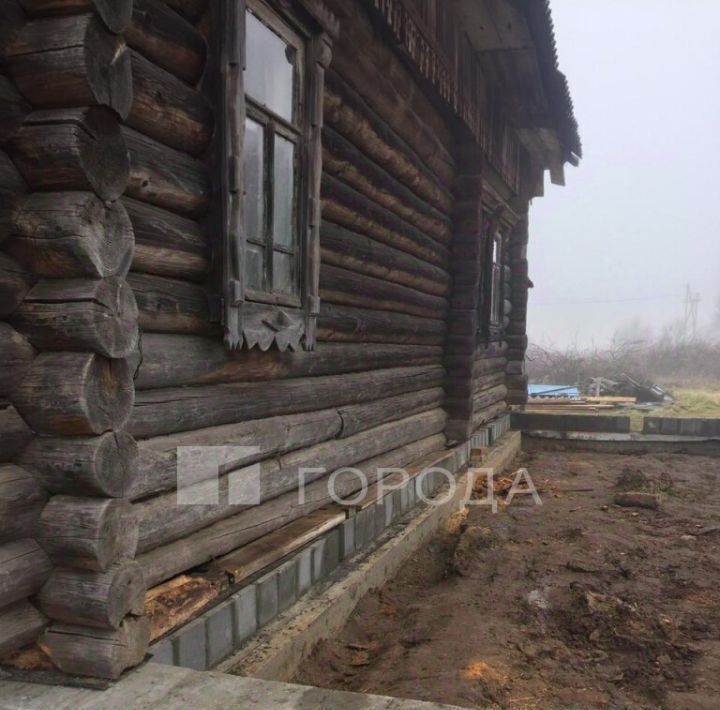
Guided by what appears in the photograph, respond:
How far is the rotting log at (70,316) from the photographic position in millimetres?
2082

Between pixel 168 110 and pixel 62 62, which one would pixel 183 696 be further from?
pixel 168 110

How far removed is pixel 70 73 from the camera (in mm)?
1998

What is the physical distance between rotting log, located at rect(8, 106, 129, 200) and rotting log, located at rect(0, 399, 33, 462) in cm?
73

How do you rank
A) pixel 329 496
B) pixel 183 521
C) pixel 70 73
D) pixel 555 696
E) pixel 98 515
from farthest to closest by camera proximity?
pixel 329 496 < pixel 555 696 < pixel 183 521 < pixel 98 515 < pixel 70 73

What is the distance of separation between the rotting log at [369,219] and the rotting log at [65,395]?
8.21 feet

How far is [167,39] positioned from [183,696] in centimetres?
251

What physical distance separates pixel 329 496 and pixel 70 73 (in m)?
3.17

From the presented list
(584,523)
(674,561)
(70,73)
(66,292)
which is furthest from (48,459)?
(584,523)

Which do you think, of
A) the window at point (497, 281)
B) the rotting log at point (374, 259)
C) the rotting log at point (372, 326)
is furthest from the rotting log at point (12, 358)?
the window at point (497, 281)

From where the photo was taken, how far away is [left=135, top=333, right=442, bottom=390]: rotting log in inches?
108

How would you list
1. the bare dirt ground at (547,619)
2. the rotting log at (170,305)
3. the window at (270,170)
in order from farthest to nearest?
the bare dirt ground at (547,619), the window at (270,170), the rotting log at (170,305)

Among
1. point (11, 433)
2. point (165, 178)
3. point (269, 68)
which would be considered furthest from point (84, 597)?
point (269, 68)

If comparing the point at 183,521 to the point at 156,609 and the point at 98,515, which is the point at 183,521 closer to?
the point at 156,609

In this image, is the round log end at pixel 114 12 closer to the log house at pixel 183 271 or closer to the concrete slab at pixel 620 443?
the log house at pixel 183 271
